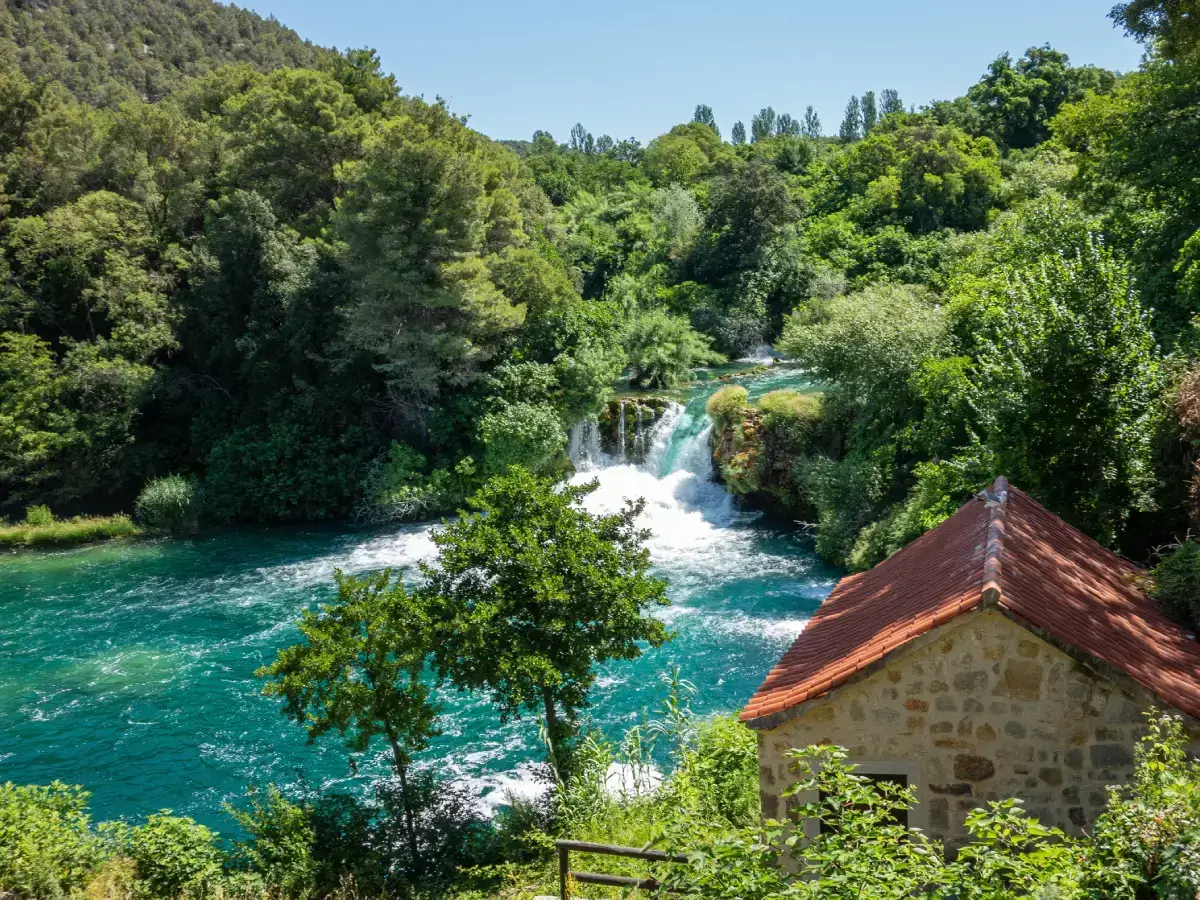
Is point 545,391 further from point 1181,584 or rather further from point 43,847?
point 1181,584

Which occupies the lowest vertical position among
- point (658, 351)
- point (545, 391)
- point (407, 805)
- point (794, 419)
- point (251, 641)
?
point (407, 805)

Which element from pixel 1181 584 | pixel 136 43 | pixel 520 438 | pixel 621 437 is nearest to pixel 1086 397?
pixel 1181 584

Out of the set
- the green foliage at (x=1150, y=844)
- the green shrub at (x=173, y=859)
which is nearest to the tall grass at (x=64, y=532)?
the green shrub at (x=173, y=859)

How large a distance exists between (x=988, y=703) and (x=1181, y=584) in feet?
11.3

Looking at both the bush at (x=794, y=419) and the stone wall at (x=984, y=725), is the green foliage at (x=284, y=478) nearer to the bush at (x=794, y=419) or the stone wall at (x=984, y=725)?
the bush at (x=794, y=419)

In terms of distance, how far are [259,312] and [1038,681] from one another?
28432 millimetres

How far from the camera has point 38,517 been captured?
27.8 meters

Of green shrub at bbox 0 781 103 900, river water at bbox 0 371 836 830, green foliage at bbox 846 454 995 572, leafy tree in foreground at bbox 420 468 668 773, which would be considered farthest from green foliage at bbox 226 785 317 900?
green foliage at bbox 846 454 995 572

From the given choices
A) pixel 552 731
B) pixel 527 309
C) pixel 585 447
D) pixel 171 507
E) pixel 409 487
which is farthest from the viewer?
pixel 527 309

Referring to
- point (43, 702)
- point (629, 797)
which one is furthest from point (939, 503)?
point (43, 702)

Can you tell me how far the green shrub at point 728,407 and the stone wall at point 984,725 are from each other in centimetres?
1768

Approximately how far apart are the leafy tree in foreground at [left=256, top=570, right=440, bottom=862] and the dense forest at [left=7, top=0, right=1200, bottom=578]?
28.5 ft

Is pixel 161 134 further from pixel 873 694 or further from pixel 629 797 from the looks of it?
pixel 873 694

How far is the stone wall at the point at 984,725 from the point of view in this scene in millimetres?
6848
